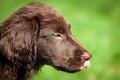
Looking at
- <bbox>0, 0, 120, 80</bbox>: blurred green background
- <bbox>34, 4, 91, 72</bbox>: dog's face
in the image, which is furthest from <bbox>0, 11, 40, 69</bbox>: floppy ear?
<bbox>0, 0, 120, 80</bbox>: blurred green background

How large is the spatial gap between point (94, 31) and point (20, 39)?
4744 millimetres

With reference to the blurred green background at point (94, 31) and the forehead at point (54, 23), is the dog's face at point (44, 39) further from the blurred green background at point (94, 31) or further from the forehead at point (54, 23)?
the blurred green background at point (94, 31)

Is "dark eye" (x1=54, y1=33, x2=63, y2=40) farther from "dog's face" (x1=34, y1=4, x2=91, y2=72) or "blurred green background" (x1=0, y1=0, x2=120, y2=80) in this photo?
"blurred green background" (x1=0, y1=0, x2=120, y2=80)

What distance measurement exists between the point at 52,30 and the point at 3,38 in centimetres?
64

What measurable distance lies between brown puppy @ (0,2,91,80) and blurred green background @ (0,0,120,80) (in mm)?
667

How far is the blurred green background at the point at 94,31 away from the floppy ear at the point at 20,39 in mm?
809

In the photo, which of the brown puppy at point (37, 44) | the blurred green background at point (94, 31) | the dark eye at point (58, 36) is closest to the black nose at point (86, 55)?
the brown puppy at point (37, 44)

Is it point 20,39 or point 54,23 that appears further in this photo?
point 54,23

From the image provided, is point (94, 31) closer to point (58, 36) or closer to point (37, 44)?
point (58, 36)

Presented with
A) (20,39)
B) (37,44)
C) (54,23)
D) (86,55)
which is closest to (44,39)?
(37,44)

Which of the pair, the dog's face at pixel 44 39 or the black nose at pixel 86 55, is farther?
the black nose at pixel 86 55

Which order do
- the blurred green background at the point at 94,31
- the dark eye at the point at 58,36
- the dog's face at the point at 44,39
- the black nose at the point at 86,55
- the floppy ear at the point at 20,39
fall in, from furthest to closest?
the blurred green background at the point at 94,31 < the dark eye at the point at 58,36 < the black nose at the point at 86,55 < the dog's face at the point at 44,39 < the floppy ear at the point at 20,39

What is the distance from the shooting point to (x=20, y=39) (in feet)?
28.9

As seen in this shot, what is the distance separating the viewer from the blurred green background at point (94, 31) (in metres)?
11.7
